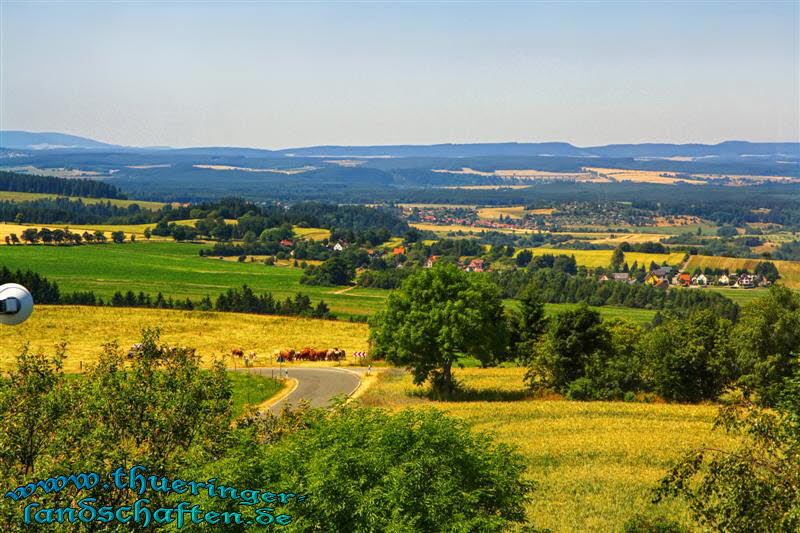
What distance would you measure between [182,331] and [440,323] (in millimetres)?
40023

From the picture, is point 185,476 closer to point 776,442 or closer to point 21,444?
point 21,444

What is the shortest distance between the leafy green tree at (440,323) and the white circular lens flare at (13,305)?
3582cm

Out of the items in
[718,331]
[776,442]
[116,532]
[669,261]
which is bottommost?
[669,261]

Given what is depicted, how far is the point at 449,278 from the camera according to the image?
49688mm

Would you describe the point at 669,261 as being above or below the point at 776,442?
below

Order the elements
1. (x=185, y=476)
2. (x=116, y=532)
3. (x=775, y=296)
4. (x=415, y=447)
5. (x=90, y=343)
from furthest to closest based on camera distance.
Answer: (x=90, y=343) < (x=775, y=296) < (x=415, y=447) < (x=185, y=476) < (x=116, y=532)

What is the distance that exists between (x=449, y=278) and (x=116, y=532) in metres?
36.1

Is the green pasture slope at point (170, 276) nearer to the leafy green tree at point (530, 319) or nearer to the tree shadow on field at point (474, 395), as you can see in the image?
the leafy green tree at point (530, 319)

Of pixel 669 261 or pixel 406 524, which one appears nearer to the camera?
pixel 406 524

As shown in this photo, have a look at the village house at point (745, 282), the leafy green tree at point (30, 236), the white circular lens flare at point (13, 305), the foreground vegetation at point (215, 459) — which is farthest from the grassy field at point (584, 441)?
the village house at point (745, 282)

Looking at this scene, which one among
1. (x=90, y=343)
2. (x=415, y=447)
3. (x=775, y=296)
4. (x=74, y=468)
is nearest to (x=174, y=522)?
(x=74, y=468)

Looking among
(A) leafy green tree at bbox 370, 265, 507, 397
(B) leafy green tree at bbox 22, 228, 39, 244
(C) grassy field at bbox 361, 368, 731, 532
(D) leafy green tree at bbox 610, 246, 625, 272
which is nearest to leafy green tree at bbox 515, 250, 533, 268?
(D) leafy green tree at bbox 610, 246, 625, 272

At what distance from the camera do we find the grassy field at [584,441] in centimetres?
2911

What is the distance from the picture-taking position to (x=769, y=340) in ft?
151
